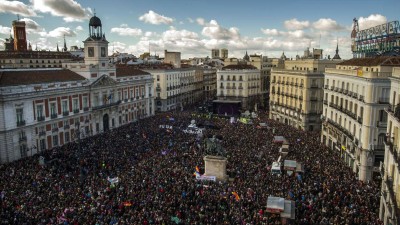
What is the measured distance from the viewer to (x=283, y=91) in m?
68.2

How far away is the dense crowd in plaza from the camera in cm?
2450

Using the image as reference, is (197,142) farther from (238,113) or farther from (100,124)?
(238,113)

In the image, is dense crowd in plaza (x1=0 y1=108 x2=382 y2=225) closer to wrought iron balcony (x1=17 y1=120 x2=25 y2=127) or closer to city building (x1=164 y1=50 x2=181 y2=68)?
wrought iron balcony (x1=17 y1=120 x2=25 y2=127)

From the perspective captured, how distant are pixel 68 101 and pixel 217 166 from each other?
87.9ft

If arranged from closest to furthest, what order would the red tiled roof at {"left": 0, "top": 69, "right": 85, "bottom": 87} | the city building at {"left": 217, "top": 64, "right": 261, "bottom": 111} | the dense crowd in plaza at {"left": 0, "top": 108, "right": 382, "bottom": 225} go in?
the dense crowd in plaza at {"left": 0, "top": 108, "right": 382, "bottom": 225}, the red tiled roof at {"left": 0, "top": 69, "right": 85, "bottom": 87}, the city building at {"left": 217, "top": 64, "right": 261, "bottom": 111}

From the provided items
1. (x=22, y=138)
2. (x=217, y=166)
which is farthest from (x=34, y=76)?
(x=217, y=166)

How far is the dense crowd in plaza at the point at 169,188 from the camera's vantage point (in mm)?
24500

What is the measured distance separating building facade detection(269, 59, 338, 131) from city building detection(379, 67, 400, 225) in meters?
32.9

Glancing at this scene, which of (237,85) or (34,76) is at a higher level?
(34,76)

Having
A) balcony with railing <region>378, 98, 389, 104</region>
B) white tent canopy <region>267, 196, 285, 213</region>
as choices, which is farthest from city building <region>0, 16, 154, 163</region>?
balcony with railing <region>378, 98, 389, 104</region>

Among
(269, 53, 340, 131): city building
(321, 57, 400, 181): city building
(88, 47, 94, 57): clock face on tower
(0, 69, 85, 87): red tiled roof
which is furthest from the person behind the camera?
(88, 47, 94, 57): clock face on tower

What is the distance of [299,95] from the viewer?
6181 cm

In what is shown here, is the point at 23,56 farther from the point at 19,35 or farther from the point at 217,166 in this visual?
the point at 217,166

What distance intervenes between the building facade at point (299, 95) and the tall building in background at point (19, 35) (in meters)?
70.9
